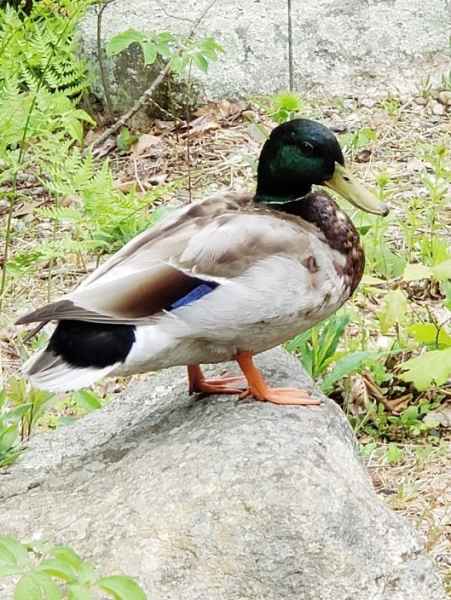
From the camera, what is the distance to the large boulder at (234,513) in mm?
2574

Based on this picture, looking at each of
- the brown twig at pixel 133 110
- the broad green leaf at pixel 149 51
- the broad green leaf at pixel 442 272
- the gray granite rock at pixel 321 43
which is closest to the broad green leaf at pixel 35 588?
the broad green leaf at pixel 442 272

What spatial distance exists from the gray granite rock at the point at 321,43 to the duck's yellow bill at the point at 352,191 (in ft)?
10.4

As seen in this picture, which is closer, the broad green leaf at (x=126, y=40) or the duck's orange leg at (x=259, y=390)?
the duck's orange leg at (x=259, y=390)

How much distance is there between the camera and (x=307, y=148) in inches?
123

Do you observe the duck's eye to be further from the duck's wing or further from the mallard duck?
the duck's wing

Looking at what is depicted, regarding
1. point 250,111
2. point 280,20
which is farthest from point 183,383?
point 280,20

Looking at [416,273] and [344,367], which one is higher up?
[416,273]

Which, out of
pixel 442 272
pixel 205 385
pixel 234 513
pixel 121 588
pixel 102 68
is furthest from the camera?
pixel 102 68

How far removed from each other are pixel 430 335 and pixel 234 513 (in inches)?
61.8

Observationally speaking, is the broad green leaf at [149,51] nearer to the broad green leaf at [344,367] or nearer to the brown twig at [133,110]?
the broad green leaf at [344,367]

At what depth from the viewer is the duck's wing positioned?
282cm

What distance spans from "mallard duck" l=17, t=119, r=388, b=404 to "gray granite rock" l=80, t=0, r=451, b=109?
10.6 ft

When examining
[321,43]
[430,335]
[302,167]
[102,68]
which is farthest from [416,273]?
[102,68]

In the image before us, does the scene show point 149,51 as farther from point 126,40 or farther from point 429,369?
point 429,369
